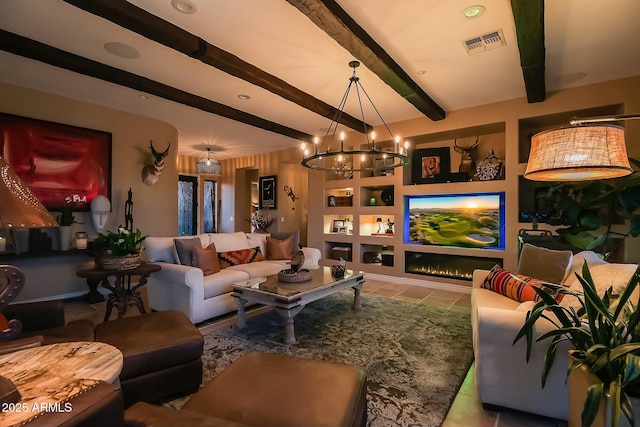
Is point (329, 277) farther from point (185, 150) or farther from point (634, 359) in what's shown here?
point (185, 150)

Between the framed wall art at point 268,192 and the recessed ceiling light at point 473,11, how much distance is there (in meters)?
5.47

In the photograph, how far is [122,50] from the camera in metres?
2.97

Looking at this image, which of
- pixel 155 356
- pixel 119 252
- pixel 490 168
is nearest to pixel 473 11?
pixel 490 168

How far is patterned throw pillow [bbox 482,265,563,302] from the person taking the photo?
7.97 feet

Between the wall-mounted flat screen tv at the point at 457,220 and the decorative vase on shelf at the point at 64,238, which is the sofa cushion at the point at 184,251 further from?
the wall-mounted flat screen tv at the point at 457,220

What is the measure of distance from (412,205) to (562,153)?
3.75 m

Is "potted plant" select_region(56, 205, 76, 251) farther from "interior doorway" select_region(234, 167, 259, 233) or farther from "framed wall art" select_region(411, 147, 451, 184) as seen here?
"framed wall art" select_region(411, 147, 451, 184)

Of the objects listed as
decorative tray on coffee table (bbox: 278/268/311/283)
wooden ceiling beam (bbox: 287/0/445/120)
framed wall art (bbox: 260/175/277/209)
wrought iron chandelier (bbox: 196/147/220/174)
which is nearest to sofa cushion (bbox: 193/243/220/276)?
decorative tray on coffee table (bbox: 278/268/311/283)

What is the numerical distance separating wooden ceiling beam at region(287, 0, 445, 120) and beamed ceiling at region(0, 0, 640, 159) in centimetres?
1

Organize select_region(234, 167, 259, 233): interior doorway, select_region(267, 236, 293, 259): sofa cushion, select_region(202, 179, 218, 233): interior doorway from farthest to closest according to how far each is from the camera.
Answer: select_region(202, 179, 218, 233): interior doorway
select_region(234, 167, 259, 233): interior doorway
select_region(267, 236, 293, 259): sofa cushion

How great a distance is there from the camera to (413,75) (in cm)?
354

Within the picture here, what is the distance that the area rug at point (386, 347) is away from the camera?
6.29 ft

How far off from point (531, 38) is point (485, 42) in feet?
1.24

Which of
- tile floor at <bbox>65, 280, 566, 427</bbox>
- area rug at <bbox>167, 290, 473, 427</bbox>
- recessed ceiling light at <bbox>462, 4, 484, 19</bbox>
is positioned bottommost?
tile floor at <bbox>65, 280, 566, 427</bbox>
